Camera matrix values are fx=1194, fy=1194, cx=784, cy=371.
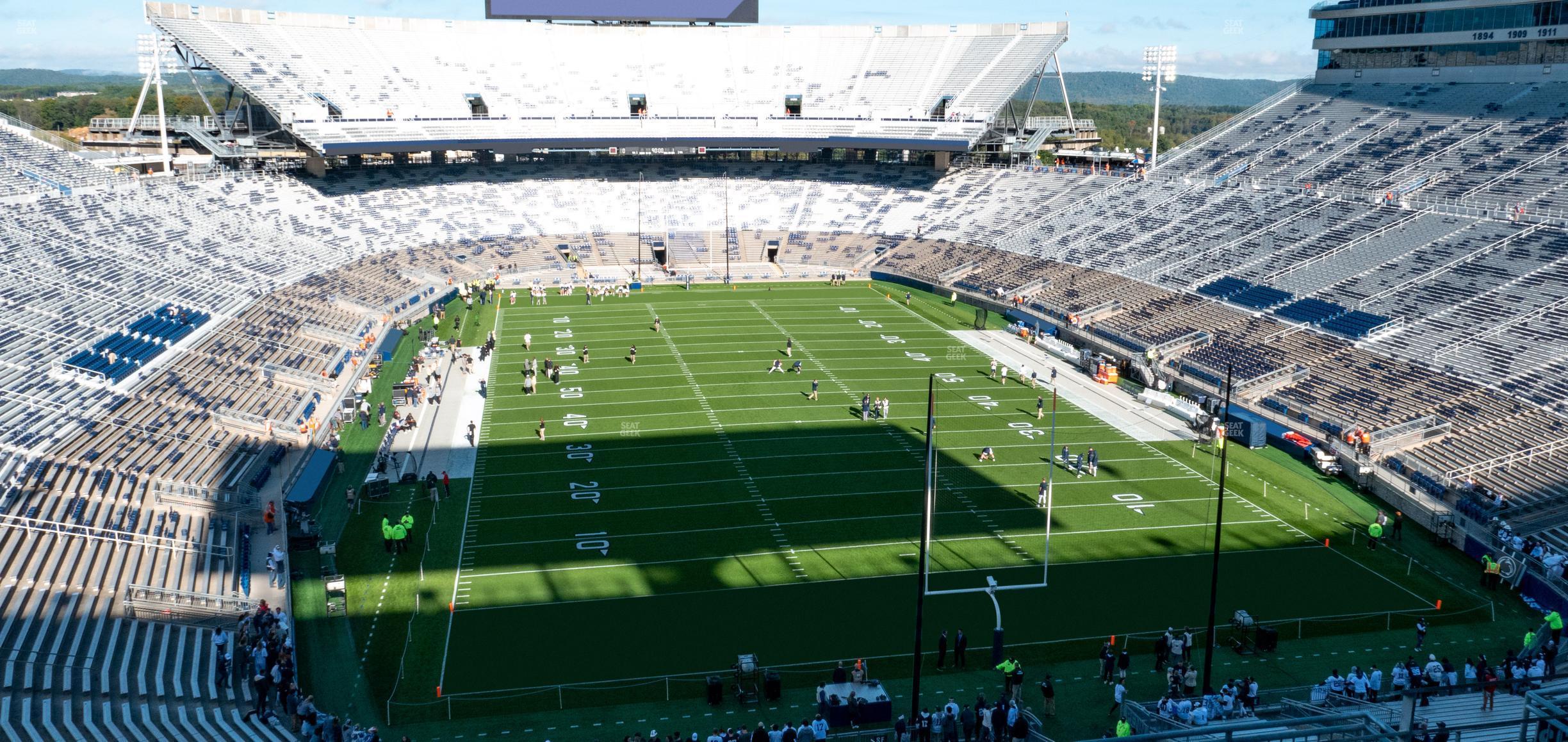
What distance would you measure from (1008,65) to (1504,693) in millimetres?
55078

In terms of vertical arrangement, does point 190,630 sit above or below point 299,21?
below

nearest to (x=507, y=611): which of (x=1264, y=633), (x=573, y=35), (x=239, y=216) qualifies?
(x=1264, y=633)

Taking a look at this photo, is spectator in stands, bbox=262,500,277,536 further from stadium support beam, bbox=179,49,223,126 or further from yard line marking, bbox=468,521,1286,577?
stadium support beam, bbox=179,49,223,126

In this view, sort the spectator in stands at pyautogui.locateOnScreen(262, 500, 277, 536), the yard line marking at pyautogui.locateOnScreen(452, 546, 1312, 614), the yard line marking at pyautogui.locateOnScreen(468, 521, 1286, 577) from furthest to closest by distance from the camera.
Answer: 1. the spectator in stands at pyautogui.locateOnScreen(262, 500, 277, 536)
2. the yard line marking at pyautogui.locateOnScreen(468, 521, 1286, 577)
3. the yard line marking at pyautogui.locateOnScreen(452, 546, 1312, 614)

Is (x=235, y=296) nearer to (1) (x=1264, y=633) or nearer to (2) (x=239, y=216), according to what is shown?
(2) (x=239, y=216)

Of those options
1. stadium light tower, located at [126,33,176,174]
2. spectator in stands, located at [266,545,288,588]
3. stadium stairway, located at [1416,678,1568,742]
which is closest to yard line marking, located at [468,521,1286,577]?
spectator in stands, located at [266,545,288,588]

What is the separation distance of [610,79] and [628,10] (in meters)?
5.67

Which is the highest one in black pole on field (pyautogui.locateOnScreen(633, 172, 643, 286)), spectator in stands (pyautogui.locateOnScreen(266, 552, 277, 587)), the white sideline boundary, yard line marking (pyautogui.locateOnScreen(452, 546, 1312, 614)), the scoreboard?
the scoreboard

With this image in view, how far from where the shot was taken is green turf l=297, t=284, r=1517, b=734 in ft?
61.2

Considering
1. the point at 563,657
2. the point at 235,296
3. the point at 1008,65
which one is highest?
the point at 1008,65

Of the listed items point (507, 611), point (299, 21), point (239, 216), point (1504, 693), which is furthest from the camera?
point (299, 21)

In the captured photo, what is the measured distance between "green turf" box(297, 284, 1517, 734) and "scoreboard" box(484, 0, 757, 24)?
40.6m

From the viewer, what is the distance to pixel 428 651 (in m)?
18.5

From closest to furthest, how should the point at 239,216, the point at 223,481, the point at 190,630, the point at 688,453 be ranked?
the point at 190,630 → the point at 223,481 → the point at 688,453 → the point at 239,216
